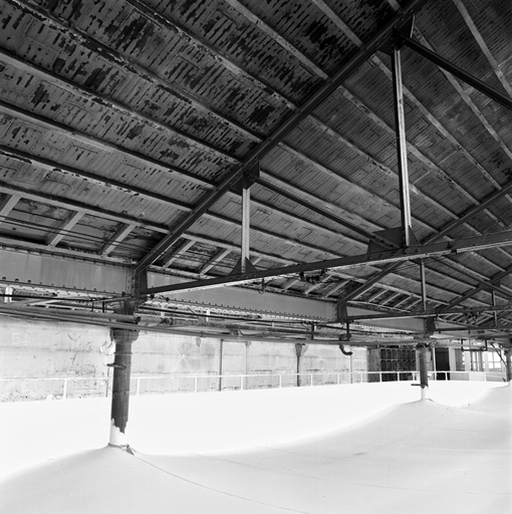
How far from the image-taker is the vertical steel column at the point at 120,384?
35.6 feet

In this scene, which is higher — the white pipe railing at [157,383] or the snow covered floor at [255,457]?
the white pipe railing at [157,383]

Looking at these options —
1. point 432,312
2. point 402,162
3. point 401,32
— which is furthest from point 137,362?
point 401,32

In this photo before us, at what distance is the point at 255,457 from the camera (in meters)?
13.0

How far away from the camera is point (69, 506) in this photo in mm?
8039

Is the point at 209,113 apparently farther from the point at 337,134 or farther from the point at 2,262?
the point at 2,262

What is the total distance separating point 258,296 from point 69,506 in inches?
308

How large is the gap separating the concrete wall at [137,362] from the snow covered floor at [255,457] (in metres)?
1.38

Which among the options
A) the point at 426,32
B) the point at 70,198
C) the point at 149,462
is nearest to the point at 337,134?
the point at 426,32

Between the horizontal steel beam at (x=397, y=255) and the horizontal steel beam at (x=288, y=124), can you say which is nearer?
the horizontal steel beam at (x=397, y=255)

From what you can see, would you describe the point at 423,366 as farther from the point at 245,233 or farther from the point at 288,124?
the point at 288,124

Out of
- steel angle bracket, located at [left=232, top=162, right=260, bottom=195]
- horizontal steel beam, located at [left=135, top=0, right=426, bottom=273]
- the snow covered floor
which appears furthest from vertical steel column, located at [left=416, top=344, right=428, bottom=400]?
steel angle bracket, located at [left=232, top=162, right=260, bottom=195]

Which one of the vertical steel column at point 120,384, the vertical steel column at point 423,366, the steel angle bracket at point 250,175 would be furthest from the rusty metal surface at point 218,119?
the vertical steel column at point 423,366

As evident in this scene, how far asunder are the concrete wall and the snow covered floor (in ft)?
4.53

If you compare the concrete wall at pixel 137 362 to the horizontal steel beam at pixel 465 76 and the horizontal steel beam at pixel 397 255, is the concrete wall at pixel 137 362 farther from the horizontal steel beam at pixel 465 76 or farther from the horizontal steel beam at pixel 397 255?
the horizontal steel beam at pixel 465 76
